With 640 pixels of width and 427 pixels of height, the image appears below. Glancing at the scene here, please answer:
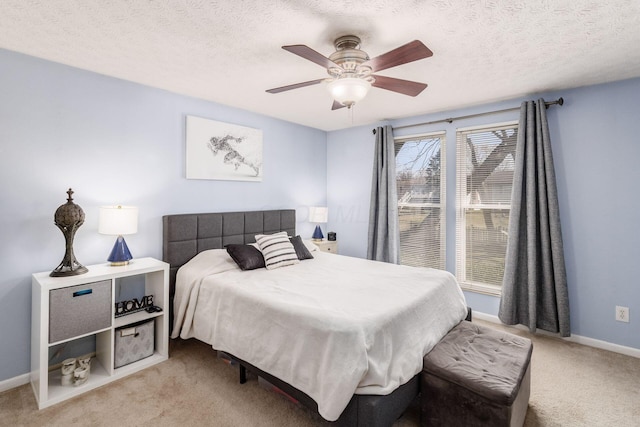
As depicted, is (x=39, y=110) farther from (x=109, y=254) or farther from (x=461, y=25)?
(x=461, y=25)

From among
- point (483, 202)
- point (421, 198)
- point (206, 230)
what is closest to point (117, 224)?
point (206, 230)

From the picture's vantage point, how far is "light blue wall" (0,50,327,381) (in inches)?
89.9

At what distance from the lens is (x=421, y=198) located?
4090 mm

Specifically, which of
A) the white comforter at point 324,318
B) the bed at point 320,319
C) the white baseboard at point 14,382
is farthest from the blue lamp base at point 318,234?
the white baseboard at point 14,382

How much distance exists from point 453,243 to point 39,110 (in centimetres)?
424

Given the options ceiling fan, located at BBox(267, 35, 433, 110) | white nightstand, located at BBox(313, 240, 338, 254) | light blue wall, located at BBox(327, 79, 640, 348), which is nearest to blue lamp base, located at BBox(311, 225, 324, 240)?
white nightstand, located at BBox(313, 240, 338, 254)

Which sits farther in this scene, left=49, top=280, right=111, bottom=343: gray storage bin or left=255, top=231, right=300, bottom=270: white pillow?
left=255, top=231, right=300, bottom=270: white pillow

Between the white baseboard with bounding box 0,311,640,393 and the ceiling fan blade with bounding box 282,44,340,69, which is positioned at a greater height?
the ceiling fan blade with bounding box 282,44,340,69

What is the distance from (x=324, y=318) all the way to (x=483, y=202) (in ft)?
8.81

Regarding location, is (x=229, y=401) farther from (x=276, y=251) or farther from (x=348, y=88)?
(x=348, y=88)

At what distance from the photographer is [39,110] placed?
2389 mm

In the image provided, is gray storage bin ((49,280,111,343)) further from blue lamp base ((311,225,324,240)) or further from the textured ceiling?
blue lamp base ((311,225,324,240))

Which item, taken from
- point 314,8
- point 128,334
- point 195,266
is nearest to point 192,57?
point 314,8

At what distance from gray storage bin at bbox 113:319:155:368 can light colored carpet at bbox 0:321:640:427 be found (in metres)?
0.15
